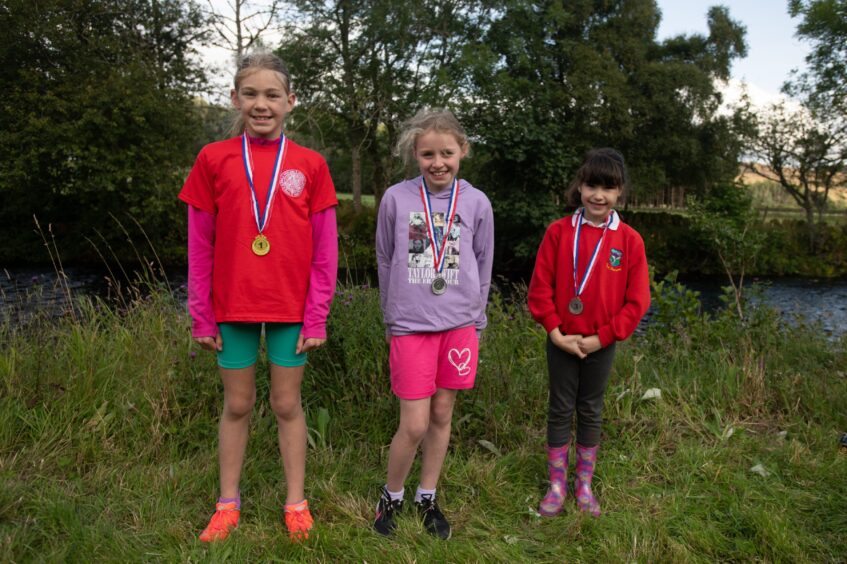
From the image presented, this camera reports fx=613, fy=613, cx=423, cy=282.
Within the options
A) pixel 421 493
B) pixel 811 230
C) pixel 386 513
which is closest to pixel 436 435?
pixel 421 493

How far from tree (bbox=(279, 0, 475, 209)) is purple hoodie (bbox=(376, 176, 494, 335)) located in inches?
751

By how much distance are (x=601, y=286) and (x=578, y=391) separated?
20.5 inches

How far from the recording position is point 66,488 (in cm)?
280

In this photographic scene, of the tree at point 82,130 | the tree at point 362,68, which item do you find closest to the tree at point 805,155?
the tree at point 362,68

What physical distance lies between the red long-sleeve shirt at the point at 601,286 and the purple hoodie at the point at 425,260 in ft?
1.18

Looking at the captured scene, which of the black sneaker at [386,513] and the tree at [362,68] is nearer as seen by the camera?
the black sneaker at [386,513]

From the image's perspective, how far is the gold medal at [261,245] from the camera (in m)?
2.35

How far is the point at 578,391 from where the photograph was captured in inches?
113

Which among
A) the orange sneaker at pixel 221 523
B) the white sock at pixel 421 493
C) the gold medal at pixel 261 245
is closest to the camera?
the gold medal at pixel 261 245

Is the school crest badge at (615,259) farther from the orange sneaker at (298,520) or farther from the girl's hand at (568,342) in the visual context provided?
the orange sneaker at (298,520)

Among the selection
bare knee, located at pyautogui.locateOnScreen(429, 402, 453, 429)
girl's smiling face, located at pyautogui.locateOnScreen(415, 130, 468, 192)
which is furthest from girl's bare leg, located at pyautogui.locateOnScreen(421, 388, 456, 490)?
girl's smiling face, located at pyautogui.locateOnScreen(415, 130, 468, 192)

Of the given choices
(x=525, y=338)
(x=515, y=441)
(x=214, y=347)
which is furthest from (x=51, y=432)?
(x=525, y=338)

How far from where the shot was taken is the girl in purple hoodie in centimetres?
250

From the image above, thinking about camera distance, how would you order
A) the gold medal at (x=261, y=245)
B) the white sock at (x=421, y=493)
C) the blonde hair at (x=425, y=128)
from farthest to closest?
the white sock at (x=421, y=493) < the blonde hair at (x=425, y=128) < the gold medal at (x=261, y=245)
